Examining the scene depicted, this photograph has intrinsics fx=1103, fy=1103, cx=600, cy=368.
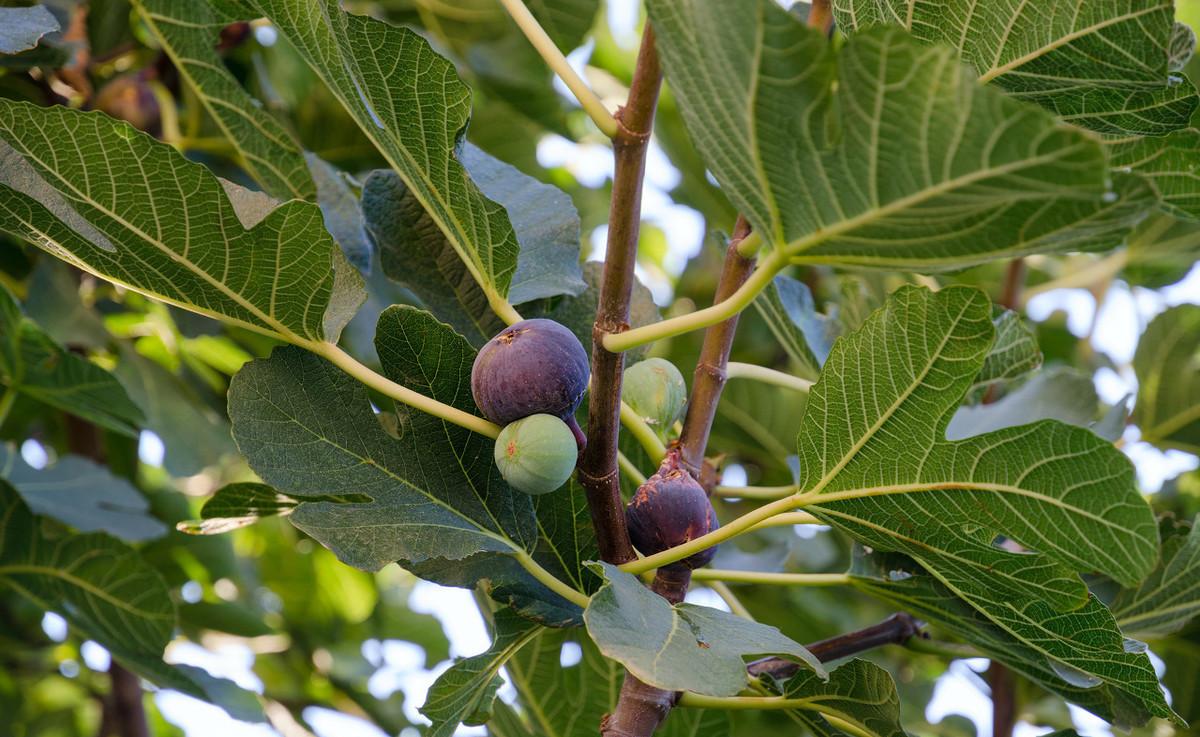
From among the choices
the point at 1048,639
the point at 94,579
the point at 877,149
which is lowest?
the point at 94,579

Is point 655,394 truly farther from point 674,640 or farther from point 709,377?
point 674,640

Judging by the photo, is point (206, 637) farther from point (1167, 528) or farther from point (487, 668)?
point (1167, 528)

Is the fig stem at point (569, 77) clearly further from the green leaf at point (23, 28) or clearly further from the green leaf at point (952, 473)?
the green leaf at point (23, 28)

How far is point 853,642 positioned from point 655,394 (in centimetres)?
34

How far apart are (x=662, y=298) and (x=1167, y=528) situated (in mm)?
1480

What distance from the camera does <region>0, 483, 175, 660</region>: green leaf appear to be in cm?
129

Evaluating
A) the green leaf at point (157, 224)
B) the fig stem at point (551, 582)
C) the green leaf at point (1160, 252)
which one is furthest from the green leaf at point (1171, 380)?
the green leaf at point (157, 224)

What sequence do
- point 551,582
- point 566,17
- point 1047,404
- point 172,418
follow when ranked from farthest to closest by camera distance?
point 566,17 → point 172,418 → point 1047,404 → point 551,582

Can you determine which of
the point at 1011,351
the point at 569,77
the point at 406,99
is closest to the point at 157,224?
the point at 406,99

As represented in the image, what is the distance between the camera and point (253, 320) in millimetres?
840

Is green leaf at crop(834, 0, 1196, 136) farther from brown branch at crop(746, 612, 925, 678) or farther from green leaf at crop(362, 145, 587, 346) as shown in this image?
brown branch at crop(746, 612, 925, 678)

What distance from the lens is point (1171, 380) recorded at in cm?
167

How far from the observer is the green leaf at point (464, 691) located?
0.82 m

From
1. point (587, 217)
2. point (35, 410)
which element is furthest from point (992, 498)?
point (35, 410)
